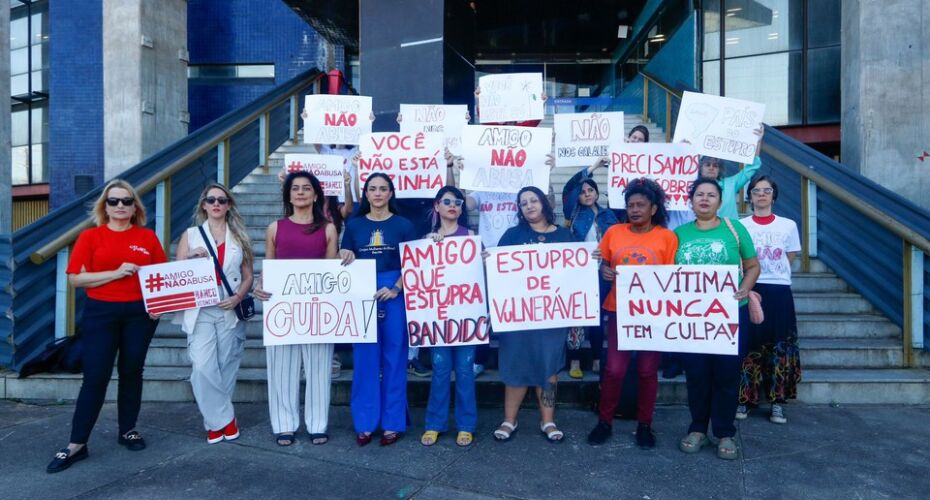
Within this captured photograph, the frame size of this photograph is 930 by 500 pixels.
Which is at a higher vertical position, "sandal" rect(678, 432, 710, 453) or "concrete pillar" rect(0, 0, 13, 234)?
"concrete pillar" rect(0, 0, 13, 234)

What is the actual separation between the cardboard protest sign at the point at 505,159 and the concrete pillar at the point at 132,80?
7.82m

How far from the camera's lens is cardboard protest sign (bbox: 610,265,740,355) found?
4.03 metres

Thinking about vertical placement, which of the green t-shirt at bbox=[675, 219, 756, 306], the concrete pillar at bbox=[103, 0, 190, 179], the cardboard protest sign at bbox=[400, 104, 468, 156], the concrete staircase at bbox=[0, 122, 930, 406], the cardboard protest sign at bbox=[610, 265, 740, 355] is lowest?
the concrete staircase at bbox=[0, 122, 930, 406]

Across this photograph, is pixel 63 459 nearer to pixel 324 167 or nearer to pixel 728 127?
pixel 324 167

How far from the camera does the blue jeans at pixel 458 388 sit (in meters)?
4.45

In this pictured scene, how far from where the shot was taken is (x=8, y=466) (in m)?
4.05

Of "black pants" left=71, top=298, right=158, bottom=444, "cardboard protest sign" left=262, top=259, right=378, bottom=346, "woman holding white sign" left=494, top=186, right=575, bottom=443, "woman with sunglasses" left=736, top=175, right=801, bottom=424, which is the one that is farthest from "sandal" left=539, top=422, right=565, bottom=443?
"black pants" left=71, top=298, right=158, bottom=444

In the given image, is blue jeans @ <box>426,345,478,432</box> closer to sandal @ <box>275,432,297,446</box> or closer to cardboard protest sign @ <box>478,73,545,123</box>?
sandal @ <box>275,432,297,446</box>

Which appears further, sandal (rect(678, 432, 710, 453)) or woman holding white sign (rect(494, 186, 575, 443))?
woman holding white sign (rect(494, 186, 575, 443))

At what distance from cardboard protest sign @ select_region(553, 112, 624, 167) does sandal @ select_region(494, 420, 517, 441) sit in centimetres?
281

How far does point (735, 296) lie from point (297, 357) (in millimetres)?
3025

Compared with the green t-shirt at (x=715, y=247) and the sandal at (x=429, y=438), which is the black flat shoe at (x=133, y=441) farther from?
the green t-shirt at (x=715, y=247)

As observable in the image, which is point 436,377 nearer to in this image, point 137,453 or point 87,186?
point 137,453

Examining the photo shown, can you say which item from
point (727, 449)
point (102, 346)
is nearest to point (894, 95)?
point (727, 449)
